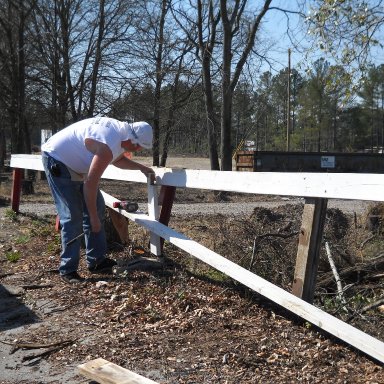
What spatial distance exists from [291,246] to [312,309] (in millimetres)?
1652

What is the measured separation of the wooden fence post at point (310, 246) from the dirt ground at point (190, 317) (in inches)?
10.4

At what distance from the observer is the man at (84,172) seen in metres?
5.00


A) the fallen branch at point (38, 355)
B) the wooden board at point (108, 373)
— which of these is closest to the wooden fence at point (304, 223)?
the wooden board at point (108, 373)

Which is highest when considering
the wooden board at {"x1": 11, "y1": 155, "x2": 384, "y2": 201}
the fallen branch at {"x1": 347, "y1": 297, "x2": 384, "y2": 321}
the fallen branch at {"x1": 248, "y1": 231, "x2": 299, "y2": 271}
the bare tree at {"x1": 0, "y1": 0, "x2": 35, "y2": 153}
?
the bare tree at {"x1": 0, "y1": 0, "x2": 35, "y2": 153}

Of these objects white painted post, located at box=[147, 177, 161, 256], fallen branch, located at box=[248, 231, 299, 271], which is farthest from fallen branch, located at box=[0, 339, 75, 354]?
white painted post, located at box=[147, 177, 161, 256]

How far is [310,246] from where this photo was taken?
13.1ft

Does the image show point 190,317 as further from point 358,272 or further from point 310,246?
point 358,272

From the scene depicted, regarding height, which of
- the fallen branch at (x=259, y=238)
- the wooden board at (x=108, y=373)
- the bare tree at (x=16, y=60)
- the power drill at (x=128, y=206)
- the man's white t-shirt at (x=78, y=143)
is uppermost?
the bare tree at (x=16, y=60)

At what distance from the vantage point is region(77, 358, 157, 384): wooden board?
3141mm

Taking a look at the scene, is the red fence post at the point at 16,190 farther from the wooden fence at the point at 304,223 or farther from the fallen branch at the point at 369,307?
the fallen branch at the point at 369,307

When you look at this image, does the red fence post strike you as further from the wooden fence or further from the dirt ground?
the wooden fence

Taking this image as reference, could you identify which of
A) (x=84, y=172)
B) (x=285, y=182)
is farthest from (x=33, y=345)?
(x=285, y=182)

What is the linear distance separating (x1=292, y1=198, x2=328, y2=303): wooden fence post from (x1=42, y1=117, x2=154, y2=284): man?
5.97 feet

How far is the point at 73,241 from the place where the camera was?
17.7 ft
